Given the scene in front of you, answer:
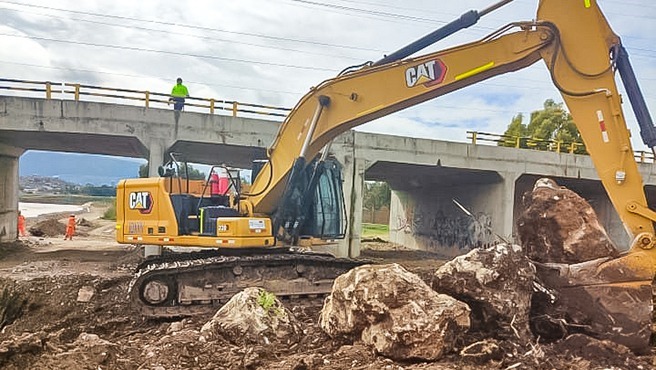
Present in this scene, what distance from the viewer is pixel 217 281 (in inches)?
307

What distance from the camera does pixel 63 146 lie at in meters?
19.8

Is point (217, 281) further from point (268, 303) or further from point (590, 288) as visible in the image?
point (590, 288)

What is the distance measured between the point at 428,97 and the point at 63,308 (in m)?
6.44

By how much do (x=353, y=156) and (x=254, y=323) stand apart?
12.3 meters

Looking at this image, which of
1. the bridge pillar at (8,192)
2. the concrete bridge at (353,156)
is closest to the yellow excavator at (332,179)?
the concrete bridge at (353,156)

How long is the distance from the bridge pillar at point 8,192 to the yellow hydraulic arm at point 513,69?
1294cm

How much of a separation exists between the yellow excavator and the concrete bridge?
718 cm

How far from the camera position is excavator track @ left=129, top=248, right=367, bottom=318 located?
763 centimetres

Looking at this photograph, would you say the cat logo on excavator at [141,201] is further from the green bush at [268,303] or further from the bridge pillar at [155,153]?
the bridge pillar at [155,153]

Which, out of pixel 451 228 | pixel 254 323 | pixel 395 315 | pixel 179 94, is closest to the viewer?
pixel 395 315

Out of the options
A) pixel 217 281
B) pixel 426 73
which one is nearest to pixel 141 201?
pixel 217 281

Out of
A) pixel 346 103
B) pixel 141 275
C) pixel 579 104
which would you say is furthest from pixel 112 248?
pixel 579 104

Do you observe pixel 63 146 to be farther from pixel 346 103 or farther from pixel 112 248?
pixel 346 103

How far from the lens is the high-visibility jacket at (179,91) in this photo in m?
16.2
